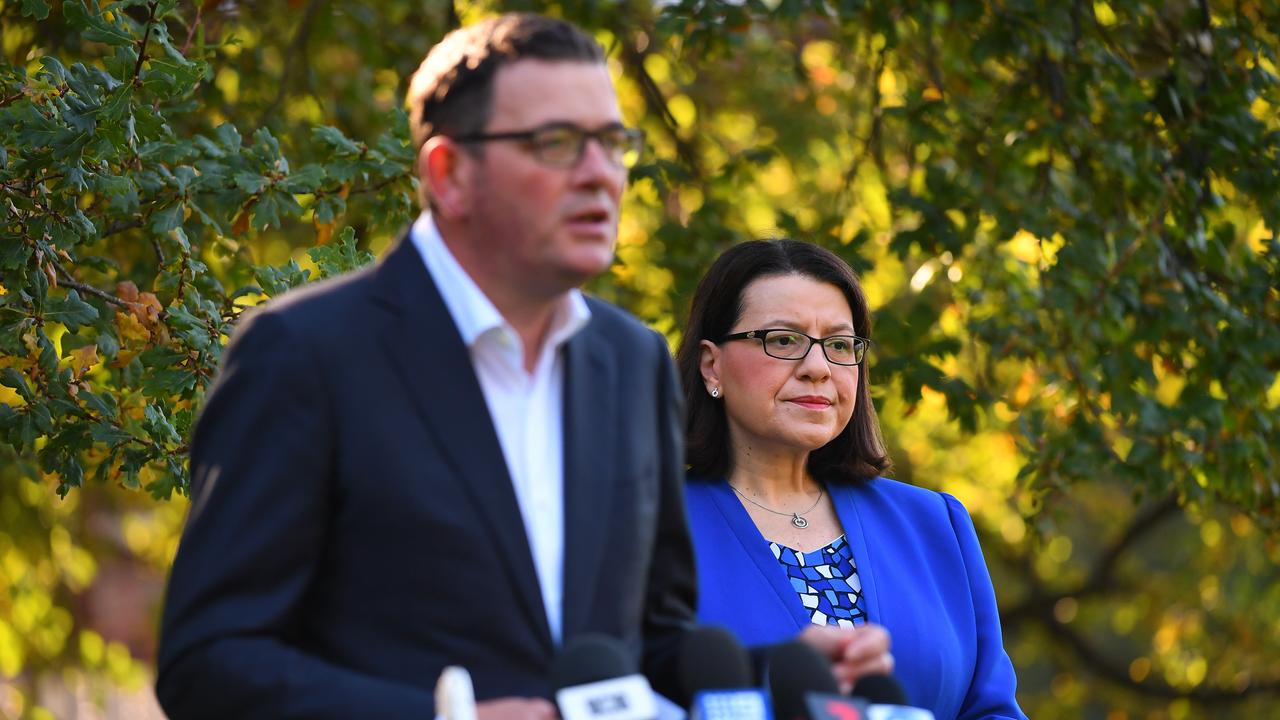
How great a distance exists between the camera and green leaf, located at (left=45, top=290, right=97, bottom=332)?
4684 millimetres

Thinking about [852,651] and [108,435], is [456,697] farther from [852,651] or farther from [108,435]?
[108,435]

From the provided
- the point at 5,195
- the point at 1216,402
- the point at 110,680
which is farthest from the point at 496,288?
the point at 110,680

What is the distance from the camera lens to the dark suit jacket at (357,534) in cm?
211

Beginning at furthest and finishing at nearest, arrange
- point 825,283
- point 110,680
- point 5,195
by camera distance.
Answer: point 110,680, point 5,195, point 825,283

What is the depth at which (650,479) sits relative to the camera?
7.86 ft

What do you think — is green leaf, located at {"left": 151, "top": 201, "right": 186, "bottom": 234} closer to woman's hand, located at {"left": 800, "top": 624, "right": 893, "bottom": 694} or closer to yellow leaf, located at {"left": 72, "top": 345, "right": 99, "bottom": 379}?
yellow leaf, located at {"left": 72, "top": 345, "right": 99, "bottom": 379}

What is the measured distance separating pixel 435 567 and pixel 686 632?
46cm

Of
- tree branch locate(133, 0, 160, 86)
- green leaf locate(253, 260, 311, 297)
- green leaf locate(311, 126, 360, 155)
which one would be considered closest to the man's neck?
green leaf locate(253, 260, 311, 297)

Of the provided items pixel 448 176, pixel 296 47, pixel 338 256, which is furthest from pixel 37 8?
pixel 296 47

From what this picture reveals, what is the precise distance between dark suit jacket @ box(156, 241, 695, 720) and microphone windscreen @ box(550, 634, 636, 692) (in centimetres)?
9

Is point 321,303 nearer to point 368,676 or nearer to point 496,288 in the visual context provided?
point 496,288

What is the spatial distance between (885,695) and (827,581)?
1.62m

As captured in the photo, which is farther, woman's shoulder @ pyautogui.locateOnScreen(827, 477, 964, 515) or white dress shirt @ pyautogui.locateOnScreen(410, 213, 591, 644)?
woman's shoulder @ pyautogui.locateOnScreen(827, 477, 964, 515)

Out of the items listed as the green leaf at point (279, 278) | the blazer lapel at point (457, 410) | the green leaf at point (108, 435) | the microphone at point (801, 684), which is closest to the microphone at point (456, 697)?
the blazer lapel at point (457, 410)
